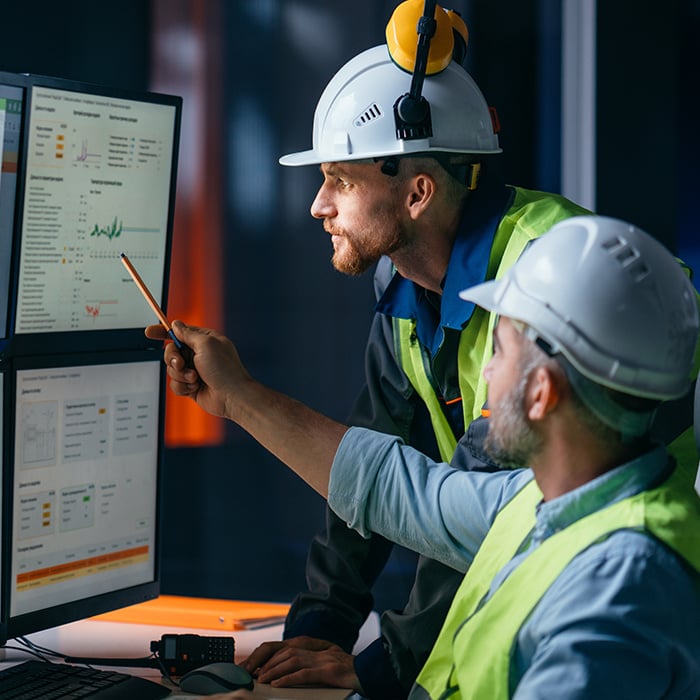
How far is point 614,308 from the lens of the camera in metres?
1.11

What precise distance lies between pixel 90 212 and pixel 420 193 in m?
0.58

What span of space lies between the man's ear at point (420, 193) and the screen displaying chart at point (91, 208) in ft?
1.37

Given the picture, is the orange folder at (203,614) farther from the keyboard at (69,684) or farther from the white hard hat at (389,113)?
the white hard hat at (389,113)

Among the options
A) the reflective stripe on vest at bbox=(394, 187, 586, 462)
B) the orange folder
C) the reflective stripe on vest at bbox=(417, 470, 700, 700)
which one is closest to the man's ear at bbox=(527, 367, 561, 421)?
the reflective stripe on vest at bbox=(417, 470, 700, 700)

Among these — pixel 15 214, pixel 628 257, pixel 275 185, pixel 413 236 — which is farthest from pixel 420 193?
pixel 275 185

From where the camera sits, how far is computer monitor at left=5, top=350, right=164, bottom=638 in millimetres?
1583

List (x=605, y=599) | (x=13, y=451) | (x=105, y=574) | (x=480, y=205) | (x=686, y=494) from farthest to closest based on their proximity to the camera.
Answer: (x=480, y=205)
(x=105, y=574)
(x=13, y=451)
(x=686, y=494)
(x=605, y=599)

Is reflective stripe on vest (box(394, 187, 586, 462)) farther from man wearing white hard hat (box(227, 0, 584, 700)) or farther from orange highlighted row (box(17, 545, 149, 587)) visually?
orange highlighted row (box(17, 545, 149, 587))

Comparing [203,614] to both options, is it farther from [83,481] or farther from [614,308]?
[614,308]

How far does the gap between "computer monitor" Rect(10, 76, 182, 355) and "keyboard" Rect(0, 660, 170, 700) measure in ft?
1.45

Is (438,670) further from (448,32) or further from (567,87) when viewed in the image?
(567,87)

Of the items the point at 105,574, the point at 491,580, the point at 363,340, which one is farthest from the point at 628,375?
the point at 363,340

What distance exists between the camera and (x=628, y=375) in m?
1.12

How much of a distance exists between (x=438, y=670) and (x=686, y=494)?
1.30 feet
